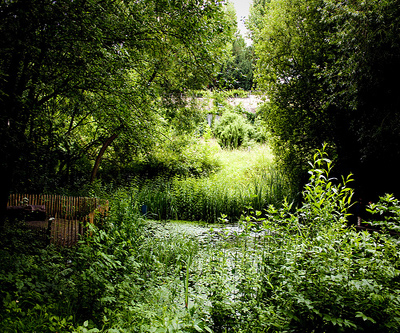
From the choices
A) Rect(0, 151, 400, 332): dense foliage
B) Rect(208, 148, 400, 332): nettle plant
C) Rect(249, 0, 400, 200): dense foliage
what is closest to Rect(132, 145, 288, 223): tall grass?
Rect(249, 0, 400, 200): dense foliage

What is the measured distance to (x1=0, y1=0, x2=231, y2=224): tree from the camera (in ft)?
11.9

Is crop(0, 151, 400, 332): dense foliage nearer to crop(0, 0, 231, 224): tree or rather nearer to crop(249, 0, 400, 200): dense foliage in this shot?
crop(0, 0, 231, 224): tree

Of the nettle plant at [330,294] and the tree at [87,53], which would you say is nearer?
the nettle plant at [330,294]

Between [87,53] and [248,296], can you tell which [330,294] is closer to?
[248,296]

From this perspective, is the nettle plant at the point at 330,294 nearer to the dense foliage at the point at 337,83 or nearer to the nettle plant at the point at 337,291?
the nettle plant at the point at 337,291

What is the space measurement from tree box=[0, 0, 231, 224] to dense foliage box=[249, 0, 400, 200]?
284 centimetres

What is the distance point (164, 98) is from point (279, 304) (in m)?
5.52

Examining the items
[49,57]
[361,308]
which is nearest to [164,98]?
[49,57]

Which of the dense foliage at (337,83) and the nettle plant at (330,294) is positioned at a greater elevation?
the dense foliage at (337,83)

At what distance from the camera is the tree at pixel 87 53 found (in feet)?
11.9

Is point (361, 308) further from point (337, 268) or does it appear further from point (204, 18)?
point (204, 18)

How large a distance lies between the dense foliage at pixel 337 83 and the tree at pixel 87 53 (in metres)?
2.84

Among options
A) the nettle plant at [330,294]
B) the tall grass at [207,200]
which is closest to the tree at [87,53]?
the tall grass at [207,200]

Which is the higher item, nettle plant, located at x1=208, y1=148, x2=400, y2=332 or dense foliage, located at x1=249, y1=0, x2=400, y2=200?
dense foliage, located at x1=249, y1=0, x2=400, y2=200
